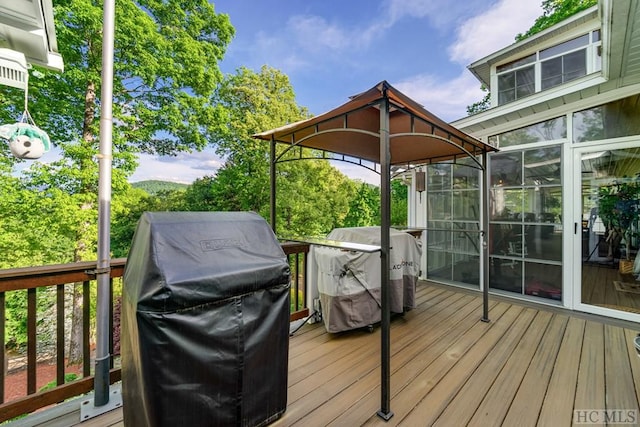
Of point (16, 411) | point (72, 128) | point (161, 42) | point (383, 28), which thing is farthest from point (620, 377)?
point (72, 128)

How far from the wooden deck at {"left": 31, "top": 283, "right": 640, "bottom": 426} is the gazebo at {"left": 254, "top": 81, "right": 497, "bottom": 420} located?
282 millimetres

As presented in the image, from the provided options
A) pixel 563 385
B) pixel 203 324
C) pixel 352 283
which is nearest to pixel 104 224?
pixel 203 324

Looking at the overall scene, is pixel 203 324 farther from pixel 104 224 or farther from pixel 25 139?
pixel 25 139

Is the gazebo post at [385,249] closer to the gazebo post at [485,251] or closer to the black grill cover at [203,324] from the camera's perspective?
the black grill cover at [203,324]

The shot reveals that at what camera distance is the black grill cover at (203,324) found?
3.67ft

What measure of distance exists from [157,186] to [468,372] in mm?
12185

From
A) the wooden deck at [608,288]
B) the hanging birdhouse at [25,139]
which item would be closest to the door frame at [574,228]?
the wooden deck at [608,288]

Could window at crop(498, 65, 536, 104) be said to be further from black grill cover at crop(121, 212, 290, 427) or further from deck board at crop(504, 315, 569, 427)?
black grill cover at crop(121, 212, 290, 427)

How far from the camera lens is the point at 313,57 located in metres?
10.4

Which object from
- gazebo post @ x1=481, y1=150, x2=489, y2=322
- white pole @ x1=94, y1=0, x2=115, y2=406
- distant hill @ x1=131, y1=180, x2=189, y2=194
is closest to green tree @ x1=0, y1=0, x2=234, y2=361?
distant hill @ x1=131, y1=180, x2=189, y2=194

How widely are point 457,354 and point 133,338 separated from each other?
253 cm

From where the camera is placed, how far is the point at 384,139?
1735 mm

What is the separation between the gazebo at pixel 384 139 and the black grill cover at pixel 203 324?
692 mm

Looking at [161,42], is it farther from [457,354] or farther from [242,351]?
[457,354]
